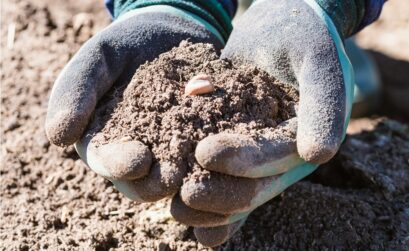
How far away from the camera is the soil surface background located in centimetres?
150

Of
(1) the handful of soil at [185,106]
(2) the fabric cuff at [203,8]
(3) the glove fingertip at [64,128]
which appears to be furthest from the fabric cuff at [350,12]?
(3) the glove fingertip at [64,128]

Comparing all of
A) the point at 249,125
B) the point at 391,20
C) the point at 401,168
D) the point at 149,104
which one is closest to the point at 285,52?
the point at 249,125

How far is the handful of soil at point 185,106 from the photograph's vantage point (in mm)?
1255

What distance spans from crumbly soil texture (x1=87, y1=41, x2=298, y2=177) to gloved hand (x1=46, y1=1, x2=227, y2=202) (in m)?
0.04

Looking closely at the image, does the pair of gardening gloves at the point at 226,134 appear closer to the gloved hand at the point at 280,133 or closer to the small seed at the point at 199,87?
the gloved hand at the point at 280,133

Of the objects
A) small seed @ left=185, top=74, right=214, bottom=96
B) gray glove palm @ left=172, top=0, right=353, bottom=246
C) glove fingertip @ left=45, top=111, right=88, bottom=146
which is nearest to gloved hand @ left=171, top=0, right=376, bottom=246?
gray glove palm @ left=172, top=0, right=353, bottom=246

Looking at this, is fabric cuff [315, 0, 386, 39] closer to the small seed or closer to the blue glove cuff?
the blue glove cuff

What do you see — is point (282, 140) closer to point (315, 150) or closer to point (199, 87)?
point (315, 150)

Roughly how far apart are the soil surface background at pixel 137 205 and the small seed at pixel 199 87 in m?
0.39

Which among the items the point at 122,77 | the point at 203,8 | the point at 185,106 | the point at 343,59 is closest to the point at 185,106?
the point at 185,106

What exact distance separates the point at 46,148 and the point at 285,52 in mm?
839

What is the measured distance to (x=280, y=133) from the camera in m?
1.28

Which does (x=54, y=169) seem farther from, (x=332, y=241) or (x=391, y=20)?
(x=391, y=20)

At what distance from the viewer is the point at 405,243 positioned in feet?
4.84
